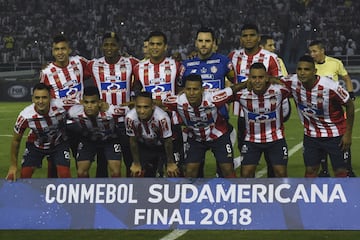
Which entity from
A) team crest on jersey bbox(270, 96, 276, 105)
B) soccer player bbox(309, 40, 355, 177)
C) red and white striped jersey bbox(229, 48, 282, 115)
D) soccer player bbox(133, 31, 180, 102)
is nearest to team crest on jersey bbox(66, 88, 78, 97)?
soccer player bbox(133, 31, 180, 102)

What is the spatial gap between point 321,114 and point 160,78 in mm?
1950

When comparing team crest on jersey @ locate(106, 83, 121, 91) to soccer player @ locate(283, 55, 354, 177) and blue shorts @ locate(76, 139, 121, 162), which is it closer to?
blue shorts @ locate(76, 139, 121, 162)

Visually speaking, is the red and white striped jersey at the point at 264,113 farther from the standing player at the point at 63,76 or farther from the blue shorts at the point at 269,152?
the standing player at the point at 63,76

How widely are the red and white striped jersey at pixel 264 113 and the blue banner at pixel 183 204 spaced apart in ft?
5.90

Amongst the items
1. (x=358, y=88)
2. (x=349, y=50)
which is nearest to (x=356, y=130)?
(x=358, y=88)

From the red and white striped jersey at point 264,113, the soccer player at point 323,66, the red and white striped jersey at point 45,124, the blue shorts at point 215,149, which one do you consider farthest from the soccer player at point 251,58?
the red and white striped jersey at point 45,124

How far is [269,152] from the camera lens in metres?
8.78

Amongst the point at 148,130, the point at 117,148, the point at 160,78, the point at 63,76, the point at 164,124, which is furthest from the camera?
the point at 63,76

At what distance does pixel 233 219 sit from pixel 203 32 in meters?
3.04

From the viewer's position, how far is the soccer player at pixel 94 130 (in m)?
8.63

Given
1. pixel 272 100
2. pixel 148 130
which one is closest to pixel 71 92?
pixel 148 130

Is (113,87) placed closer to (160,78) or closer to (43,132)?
(160,78)

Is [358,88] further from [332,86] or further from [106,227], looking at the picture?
[106,227]

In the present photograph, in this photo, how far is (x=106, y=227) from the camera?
694 centimetres
